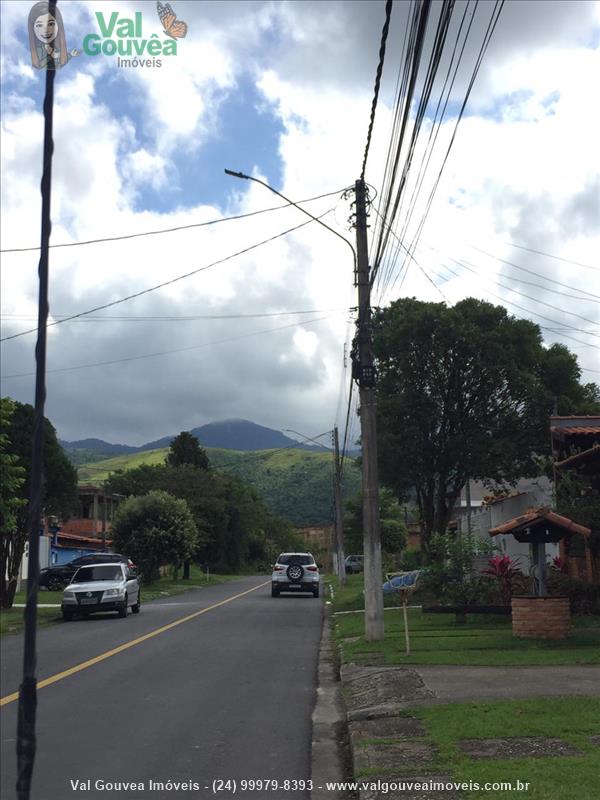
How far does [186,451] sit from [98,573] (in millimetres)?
48601

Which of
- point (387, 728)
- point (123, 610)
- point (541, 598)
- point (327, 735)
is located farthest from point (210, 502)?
point (387, 728)

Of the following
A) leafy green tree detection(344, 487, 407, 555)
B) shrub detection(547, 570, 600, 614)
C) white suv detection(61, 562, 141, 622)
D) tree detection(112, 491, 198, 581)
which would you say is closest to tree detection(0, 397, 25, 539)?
white suv detection(61, 562, 141, 622)

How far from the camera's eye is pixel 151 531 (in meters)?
45.1

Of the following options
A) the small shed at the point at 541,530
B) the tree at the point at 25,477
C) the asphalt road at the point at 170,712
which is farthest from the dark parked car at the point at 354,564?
the small shed at the point at 541,530

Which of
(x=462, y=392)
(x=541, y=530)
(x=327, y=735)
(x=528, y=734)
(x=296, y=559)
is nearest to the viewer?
(x=528, y=734)

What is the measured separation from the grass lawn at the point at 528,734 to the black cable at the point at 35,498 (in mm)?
3842

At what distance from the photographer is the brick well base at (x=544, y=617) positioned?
14.5 m

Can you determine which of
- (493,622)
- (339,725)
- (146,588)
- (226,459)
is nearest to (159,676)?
(339,725)

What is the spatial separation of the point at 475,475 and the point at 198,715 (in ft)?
71.1

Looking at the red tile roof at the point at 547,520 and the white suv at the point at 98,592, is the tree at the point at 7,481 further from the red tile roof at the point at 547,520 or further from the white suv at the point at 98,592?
the red tile roof at the point at 547,520

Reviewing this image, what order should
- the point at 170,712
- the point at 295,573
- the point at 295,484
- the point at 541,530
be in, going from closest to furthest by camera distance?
1. the point at 170,712
2. the point at 541,530
3. the point at 295,573
4. the point at 295,484

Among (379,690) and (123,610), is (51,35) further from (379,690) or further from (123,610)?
(123,610)

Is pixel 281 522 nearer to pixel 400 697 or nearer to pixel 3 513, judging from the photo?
pixel 3 513

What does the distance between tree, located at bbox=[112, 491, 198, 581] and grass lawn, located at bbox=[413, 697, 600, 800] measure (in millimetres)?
37601
